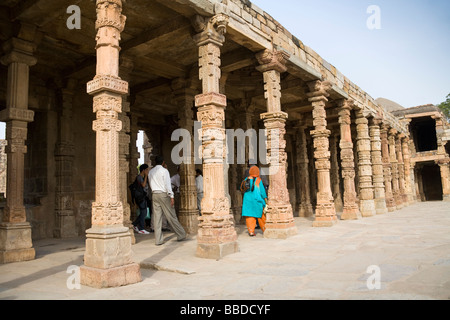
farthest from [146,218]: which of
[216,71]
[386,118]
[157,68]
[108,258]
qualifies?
[386,118]

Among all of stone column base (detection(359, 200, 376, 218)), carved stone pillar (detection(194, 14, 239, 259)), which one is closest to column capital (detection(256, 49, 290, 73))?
carved stone pillar (detection(194, 14, 239, 259))

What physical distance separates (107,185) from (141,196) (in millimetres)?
5062

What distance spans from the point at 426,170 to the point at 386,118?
15515 mm

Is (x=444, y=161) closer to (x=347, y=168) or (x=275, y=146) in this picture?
(x=347, y=168)

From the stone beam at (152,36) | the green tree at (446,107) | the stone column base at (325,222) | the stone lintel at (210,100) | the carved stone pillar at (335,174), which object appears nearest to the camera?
the stone lintel at (210,100)

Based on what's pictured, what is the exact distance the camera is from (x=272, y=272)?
14.9ft

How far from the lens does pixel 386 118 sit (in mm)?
17578

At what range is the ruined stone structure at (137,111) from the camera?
15.2 feet

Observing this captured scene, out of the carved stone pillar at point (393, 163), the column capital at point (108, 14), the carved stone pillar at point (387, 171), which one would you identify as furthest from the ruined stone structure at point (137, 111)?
the carved stone pillar at point (393, 163)

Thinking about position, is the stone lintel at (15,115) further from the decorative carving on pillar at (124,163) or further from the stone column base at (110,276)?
the stone column base at (110,276)

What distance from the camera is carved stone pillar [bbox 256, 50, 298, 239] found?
8234 mm

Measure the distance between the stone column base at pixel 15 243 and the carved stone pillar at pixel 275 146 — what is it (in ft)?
15.8
